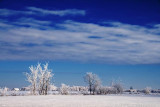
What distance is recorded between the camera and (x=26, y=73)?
8575 centimetres

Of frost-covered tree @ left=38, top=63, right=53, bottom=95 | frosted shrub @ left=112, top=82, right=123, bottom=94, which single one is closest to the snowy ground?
frost-covered tree @ left=38, top=63, right=53, bottom=95

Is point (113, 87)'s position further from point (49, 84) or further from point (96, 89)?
point (49, 84)

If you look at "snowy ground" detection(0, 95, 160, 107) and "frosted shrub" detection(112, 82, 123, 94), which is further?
"frosted shrub" detection(112, 82, 123, 94)

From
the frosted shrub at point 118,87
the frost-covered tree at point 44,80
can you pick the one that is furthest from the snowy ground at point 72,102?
the frosted shrub at point 118,87

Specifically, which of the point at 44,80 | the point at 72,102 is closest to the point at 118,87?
the point at 44,80

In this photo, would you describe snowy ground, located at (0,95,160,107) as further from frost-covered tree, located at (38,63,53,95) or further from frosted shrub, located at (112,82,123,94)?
frosted shrub, located at (112,82,123,94)

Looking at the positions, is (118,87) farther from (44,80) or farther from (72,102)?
(72,102)

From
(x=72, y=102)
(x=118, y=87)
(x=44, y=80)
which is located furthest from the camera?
(x=118, y=87)

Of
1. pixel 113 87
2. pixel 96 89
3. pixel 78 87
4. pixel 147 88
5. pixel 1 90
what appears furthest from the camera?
pixel 78 87

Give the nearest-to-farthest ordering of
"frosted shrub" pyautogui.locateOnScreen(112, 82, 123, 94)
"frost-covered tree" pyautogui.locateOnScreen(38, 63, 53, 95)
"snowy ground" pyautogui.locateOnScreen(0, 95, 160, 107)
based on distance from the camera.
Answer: "snowy ground" pyautogui.locateOnScreen(0, 95, 160, 107), "frost-covered tree" pyautogui.locateOnScreen(38, 63, 53, 95), "frosted shrub" pyautogui.locateOnScreen(112, 82, 123, 94)

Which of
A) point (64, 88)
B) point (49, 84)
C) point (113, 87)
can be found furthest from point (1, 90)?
point (113, 87)

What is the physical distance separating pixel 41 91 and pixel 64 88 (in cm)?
1855

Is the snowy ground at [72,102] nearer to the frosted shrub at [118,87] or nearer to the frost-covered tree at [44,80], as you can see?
the frost-covered tree at [44,80]

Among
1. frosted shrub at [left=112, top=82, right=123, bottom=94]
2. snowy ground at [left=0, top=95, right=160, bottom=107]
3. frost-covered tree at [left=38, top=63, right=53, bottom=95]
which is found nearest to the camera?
snowy ground at [left=0, top=95, right=160, bottom=107]
